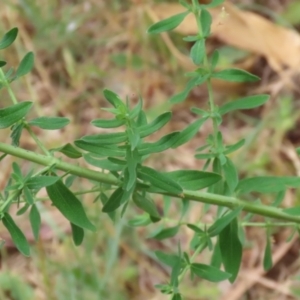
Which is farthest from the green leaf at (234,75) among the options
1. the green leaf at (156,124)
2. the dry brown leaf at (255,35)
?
the dry brown leaf at (255,35)

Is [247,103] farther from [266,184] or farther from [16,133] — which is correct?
[16,133]

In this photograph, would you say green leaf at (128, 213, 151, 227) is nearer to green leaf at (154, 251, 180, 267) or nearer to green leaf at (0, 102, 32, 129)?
green leaf at (154, 251, 180, 267)

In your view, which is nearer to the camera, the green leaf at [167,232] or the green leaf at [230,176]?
the green leaf at [230,176]

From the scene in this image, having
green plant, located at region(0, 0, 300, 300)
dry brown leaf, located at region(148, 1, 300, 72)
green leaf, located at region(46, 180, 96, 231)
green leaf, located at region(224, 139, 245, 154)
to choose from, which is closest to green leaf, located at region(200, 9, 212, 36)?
green plant, located at region(0, 0, 300, 300)

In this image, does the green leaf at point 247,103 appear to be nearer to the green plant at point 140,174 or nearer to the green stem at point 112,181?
the green plant at point 140,174

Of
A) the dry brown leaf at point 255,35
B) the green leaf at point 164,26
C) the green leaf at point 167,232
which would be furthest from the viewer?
the dry brown leaf at point 255,35

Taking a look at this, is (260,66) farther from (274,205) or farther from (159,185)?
(159,185)

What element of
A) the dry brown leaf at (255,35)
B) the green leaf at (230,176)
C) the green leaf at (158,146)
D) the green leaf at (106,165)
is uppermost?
the green leaf at (158,146)

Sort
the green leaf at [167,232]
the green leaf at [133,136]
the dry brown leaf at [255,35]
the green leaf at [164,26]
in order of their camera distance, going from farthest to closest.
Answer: the dry brown leaf at [255,35]
the green leaf at [167,232]
the green leaf at [164,26]
the green leaf at [133,136]

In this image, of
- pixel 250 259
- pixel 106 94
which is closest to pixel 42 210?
pixel 250 259
